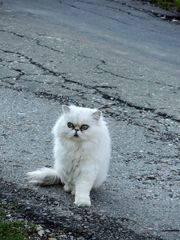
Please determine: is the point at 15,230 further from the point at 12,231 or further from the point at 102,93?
the point at 102,93

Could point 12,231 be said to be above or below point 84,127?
below

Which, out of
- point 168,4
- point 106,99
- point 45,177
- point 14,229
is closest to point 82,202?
point 45,177

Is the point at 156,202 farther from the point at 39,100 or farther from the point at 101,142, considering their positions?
the point at 39,100

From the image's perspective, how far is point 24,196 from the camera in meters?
5.07

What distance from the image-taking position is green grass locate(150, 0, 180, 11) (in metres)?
17.4

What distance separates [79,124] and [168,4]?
43.4 feet

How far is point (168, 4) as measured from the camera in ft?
58.3

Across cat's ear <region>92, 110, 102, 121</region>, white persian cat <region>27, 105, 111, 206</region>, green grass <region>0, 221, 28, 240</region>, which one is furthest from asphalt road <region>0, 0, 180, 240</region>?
cat's ear <region>92, 110, 102, 121</region>

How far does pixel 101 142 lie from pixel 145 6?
1293 centimetres

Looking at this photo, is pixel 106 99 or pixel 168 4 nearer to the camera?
pixel 106 99

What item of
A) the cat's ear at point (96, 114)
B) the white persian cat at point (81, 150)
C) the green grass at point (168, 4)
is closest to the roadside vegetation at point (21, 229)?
the white persian cat at point (81, 150)

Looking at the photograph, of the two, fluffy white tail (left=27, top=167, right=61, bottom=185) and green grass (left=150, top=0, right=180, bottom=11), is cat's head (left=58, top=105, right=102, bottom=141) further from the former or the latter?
green grass (left=150, top=0, right=180, bottom=11)

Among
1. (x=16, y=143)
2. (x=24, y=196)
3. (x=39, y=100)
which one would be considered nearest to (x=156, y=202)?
(x=24, y=196)

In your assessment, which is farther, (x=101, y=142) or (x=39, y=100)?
(x=39, y=100)
